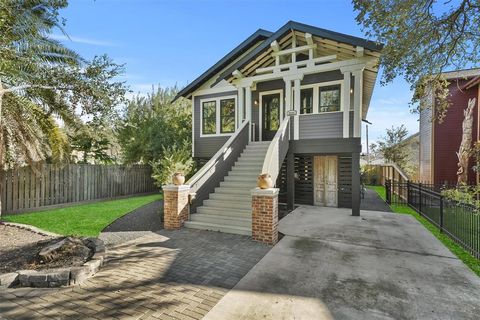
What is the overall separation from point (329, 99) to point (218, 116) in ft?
17.4

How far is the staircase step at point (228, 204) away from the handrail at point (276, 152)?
1124mm

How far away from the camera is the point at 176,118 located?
58.6ft

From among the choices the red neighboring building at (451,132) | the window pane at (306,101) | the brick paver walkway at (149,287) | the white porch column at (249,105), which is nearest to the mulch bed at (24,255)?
the brick paver walkway at (149,287)

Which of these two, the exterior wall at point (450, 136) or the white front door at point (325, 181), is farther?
the exterior wall at point (450, 136)

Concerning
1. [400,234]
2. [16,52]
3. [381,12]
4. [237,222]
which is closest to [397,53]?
[381,12]

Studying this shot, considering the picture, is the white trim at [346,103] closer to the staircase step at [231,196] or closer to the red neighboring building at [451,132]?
the staircase step at [231,196]

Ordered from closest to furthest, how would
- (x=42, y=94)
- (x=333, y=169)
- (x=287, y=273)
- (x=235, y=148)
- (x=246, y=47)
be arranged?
1. (x=287, y=273)
2. (x=42, y=94)
3. (x=235, y=148)
4. (x=333, y=169)
5. (x=246, y=47)

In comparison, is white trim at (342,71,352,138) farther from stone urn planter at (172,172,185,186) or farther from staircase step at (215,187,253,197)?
stone urn planter at (172,172,185,186)

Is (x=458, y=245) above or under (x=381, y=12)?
under

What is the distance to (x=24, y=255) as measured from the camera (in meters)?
4.59

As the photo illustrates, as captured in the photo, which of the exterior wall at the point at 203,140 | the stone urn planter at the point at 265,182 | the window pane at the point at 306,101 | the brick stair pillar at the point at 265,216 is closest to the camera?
the brick stair pillar at the point at 265,216

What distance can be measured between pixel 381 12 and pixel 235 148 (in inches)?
238

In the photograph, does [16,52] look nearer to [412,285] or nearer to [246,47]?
[246,47]

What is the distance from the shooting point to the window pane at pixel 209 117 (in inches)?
493
